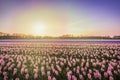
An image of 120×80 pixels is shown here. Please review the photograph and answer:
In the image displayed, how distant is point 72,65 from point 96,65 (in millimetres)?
1064

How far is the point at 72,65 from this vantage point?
10602mm

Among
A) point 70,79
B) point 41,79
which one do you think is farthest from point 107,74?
point 41,79

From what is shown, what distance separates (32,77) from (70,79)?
171 cm

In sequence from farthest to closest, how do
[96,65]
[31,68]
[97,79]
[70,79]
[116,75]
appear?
[96,65], [31,68], [116,75], [97,79], [70,79]

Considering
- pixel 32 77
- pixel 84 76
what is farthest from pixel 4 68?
pixel 84 76

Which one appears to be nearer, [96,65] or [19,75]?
[19,75]

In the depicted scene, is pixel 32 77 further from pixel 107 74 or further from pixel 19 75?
pixel 107 74

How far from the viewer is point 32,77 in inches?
333

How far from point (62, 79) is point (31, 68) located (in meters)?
1.71

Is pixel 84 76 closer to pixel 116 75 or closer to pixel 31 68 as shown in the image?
pixel 116 75

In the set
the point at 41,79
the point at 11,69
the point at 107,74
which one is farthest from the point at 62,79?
the point at 11,69

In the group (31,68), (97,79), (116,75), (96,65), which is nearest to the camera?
(97,79)

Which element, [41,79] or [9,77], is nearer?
[41,79]

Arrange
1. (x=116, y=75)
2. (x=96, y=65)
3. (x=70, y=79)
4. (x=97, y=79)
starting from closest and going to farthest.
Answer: (x=70, y=79), (x=97, y=79), (x=116, y=75), (x=96, y=65)
